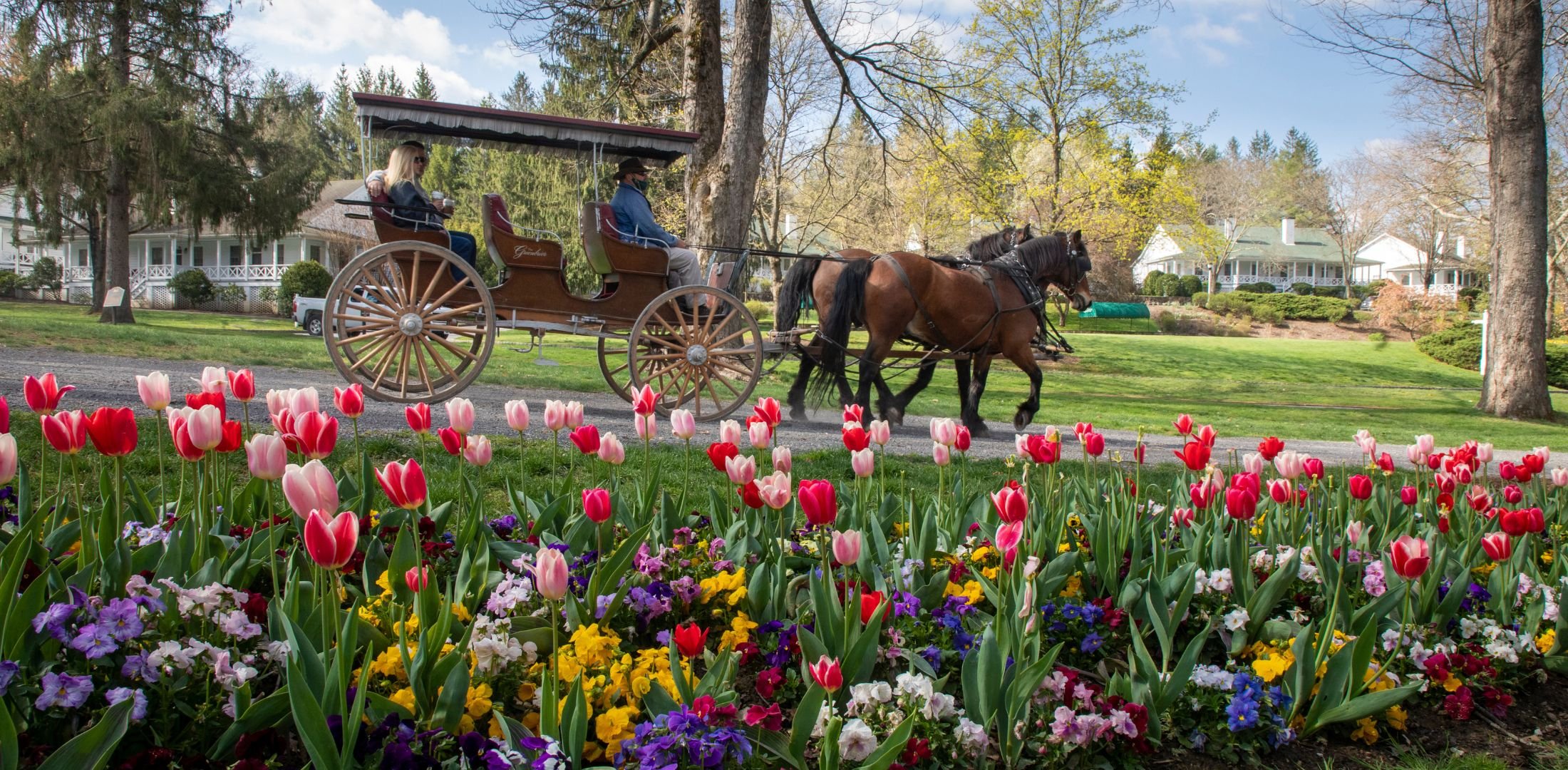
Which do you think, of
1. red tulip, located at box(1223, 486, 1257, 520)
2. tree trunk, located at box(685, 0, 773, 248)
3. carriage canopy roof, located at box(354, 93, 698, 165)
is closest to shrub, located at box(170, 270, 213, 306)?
tree trunk, located at box(685, 0, 773, 248)

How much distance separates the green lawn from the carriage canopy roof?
1862mm

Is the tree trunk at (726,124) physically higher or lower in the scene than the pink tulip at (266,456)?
higher

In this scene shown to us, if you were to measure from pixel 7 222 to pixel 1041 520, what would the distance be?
74157 mm

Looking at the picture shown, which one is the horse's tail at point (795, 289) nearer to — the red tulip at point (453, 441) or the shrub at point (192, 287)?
the red tulip at point (453, 441)

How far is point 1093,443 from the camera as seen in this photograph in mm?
3562

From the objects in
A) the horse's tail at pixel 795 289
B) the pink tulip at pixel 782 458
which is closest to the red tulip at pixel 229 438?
the pink tulip at pixel 782 458

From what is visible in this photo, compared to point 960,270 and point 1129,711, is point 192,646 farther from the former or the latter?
point 960,270

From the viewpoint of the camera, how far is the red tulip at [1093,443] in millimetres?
3537

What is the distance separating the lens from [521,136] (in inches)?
331

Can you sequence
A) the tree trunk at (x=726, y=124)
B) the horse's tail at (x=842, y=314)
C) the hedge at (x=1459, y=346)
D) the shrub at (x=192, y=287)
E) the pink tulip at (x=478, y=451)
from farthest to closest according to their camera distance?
the shrub at (x=192, y=287)
the hedge at (x=1459, y=346)
the tree trunk at (x=726, y=124)
the horse's tail at (x=842, y=314)
the pink tulip at (x=478, y=451)

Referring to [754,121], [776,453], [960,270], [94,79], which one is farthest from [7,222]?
[776,453]

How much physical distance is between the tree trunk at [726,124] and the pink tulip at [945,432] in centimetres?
991

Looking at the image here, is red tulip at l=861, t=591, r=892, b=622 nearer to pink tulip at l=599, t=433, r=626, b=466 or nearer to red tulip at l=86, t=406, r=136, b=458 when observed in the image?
pink tulip at l=599, t=433, r=626, b=466

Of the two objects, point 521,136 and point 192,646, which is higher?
point 521,136
